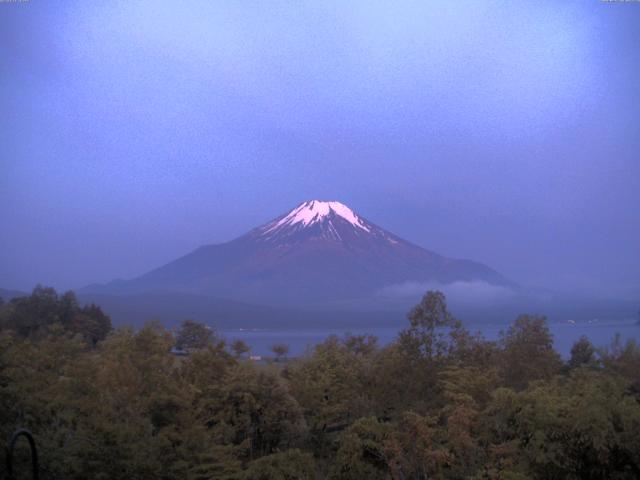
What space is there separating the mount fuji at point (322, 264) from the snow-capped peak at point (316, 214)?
0.13 meters

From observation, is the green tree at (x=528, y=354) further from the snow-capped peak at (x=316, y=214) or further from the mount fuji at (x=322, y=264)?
the snow-capped peak at (x=316, y=214)

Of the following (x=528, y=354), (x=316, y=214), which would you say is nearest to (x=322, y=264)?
(x=316, y=214)

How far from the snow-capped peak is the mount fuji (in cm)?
13

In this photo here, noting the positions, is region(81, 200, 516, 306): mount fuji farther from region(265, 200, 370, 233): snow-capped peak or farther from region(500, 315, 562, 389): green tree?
region(500, 315, 562, 389): green tree

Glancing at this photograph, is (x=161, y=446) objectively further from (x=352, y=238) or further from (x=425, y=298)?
(x=352, y=238)

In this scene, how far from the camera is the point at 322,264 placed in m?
Answer: 81.2

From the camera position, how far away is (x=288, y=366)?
19.1 m

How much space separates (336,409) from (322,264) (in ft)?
215

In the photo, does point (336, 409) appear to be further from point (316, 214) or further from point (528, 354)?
point (316, 214)

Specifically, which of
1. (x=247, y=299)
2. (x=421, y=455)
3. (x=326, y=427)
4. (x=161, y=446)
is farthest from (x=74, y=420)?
(x=247, y=299)

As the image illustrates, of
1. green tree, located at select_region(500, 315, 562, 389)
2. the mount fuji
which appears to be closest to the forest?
green tree, located at select_region(500, 315, 562, 389)

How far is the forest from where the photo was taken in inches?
364

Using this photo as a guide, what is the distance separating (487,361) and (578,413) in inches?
314

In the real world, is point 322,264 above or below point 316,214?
below
